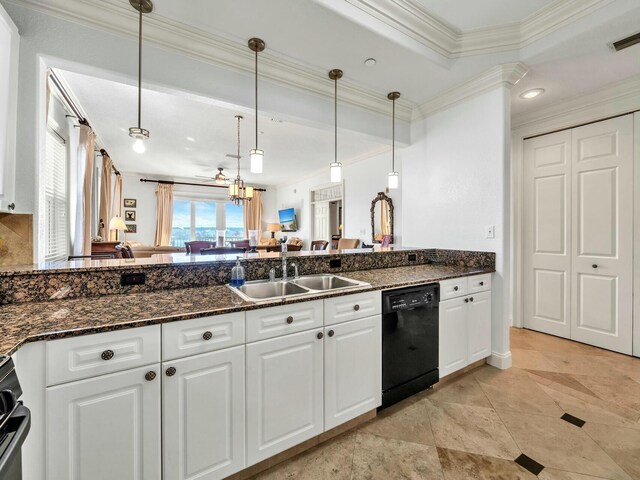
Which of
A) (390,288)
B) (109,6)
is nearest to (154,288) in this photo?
(390,288)

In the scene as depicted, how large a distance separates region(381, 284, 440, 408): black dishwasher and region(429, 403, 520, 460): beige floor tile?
0.21 m

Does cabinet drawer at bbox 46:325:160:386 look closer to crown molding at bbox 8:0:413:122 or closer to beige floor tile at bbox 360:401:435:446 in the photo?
beige floor tile at bbox 360:401:435:446

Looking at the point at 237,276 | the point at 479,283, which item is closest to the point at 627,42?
the point at 479,283

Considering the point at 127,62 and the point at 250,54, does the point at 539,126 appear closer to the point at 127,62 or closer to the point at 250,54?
the point at 250,54

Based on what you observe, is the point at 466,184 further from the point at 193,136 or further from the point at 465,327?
the point at 193,136

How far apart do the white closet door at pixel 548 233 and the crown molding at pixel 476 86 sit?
3.86ft

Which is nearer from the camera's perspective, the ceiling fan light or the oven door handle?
the oven door handle

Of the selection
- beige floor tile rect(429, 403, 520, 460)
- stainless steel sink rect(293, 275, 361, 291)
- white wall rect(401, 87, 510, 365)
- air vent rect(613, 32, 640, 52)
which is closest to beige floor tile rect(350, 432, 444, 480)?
beige floor tile rect(429, 403, 520, 460)

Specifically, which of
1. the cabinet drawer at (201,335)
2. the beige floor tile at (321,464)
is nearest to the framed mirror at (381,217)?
the beige floor tile at (321,464)

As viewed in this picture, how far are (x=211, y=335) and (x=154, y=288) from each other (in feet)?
2.01

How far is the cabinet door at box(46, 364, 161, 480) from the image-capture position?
94cm

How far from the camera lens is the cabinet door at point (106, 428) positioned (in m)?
0.94

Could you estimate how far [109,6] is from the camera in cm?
169

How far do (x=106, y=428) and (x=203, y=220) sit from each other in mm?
8262
